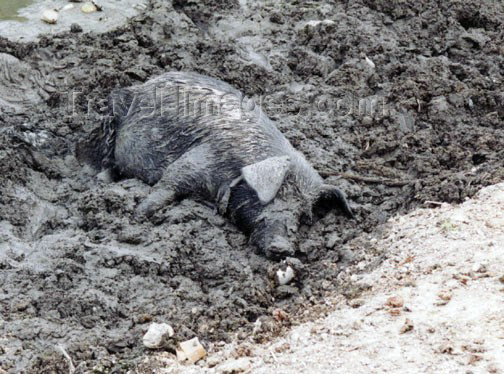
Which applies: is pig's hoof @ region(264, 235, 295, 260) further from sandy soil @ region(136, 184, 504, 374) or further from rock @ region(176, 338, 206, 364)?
rock @ region(176, 338, 206, 364)

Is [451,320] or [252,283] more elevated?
[451,320]

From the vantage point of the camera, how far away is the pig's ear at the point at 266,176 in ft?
18.7

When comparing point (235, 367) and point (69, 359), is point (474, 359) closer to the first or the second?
point (235, 367)

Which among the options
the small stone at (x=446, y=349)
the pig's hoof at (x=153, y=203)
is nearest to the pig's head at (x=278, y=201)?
the pig's hoof at (x=153, y=203)

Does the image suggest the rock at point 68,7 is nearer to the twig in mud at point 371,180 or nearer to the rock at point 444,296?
the twig in mud at point 371,180

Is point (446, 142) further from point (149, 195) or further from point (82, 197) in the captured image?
point (82, 197)

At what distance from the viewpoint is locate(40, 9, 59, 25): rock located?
8961 millimetres

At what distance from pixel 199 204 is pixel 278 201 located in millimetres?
657

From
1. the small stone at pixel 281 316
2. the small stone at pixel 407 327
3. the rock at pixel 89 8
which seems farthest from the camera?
the rock at pixel 89 8

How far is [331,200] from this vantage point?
6.11 m

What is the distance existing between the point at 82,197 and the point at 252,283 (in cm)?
173

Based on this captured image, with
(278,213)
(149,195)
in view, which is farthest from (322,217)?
(149,195)

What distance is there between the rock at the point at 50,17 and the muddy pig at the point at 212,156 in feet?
7.55

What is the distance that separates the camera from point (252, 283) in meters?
5.14
